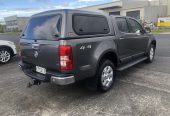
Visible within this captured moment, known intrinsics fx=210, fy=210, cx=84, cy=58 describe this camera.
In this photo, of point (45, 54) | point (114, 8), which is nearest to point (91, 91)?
point (45, 54)

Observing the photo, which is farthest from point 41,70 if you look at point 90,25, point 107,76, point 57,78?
point 107,76

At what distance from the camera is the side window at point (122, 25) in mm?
5792

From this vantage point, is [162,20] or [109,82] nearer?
[109,82]

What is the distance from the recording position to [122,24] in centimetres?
601

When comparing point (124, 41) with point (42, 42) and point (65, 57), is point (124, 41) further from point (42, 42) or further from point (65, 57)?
point (42, 42)

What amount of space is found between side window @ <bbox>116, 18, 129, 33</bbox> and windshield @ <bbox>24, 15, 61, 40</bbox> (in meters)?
2.02

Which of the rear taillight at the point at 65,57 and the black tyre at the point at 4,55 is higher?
the rear taillight at the point at 65,57

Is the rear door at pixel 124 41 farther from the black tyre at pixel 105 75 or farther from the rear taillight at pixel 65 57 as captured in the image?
the rear taillight at pixel 65 57

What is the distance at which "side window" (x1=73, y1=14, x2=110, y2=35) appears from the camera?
4426mm

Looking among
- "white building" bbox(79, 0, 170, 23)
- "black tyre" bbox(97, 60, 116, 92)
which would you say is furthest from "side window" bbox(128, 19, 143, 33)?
"white building" bbox(79, 0, 170, 23)

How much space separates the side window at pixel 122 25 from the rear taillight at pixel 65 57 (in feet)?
7.15

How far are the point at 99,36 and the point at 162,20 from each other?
41.0 m

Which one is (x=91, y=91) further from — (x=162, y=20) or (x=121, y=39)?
(x=162, y=20)

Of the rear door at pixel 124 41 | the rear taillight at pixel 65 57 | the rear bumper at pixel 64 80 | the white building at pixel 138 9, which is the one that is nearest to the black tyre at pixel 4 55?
the rear door at pixel 124 41
